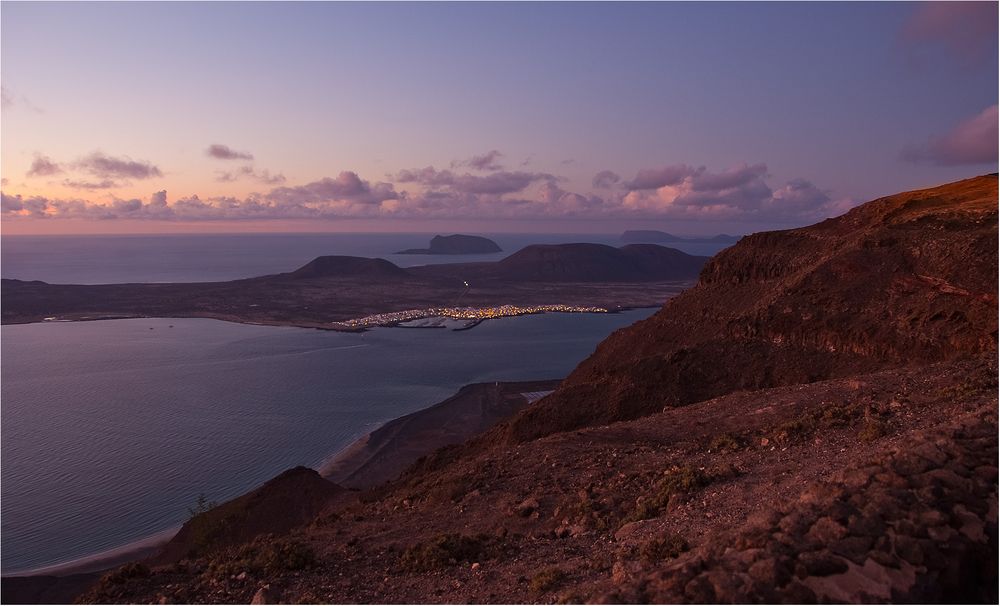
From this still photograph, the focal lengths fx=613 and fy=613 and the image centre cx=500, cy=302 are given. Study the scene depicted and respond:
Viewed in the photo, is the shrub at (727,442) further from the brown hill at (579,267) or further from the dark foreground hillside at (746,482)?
the brown hill at (579,267)

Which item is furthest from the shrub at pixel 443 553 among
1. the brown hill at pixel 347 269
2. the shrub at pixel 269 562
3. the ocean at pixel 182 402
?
the brown hill at pixel 347 269

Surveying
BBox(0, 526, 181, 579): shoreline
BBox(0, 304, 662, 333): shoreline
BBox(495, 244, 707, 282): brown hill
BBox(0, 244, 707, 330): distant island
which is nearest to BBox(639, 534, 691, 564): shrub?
BBox(0, 526, 181, 579): shoreline

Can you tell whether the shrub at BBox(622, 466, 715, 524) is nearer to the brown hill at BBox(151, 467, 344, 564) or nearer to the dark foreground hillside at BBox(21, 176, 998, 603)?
the dark foreground hillside at BBox(21, 176, 998, 603)

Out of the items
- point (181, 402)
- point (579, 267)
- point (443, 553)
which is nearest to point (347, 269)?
point (579, 267)

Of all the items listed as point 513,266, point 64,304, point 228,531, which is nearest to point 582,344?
point 228,531

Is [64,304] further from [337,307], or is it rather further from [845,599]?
[845,599]
